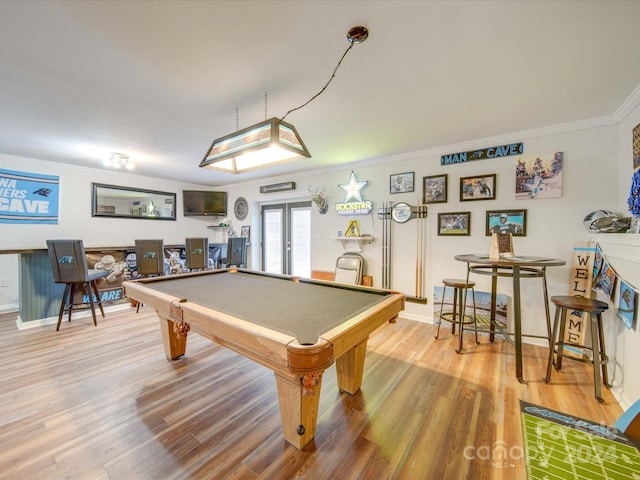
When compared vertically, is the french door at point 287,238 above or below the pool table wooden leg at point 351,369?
above

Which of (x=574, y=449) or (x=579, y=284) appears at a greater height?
(x=579, y=284)

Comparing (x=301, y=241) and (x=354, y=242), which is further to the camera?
(x=301, y=241)

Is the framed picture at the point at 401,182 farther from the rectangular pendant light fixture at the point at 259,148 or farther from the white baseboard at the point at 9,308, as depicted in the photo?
the white baseboard at the point at 9,308

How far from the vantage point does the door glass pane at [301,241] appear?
5438 millimetres

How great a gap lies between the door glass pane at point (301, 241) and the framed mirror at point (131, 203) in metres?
3.00

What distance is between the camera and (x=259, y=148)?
6.54 ft

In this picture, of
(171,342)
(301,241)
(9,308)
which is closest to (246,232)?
(301,241)

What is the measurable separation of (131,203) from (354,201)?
15.6 feet

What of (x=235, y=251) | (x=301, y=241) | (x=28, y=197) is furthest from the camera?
(x=301, y=241)

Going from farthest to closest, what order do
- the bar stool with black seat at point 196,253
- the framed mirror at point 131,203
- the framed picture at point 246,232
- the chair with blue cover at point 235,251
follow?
the framed picture at point 246,232 < the chair with blue cover at point 235,251 < the framed mirror at point 131,203 < the bar stool with black seat at point 196,253

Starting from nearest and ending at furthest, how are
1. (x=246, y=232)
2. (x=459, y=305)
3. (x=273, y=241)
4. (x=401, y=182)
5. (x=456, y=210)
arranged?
(x=459, y=305), (x=456, y=210), (x=401, y=182), (x=273, y=241), (x=246, y=232)

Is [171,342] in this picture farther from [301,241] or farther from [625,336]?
[625,336]

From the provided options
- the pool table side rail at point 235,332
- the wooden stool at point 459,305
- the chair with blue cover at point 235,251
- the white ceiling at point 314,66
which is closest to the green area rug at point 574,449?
the wooden stool at point 459,305

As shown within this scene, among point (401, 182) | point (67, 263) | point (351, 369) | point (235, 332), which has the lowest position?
point (351, 369)
